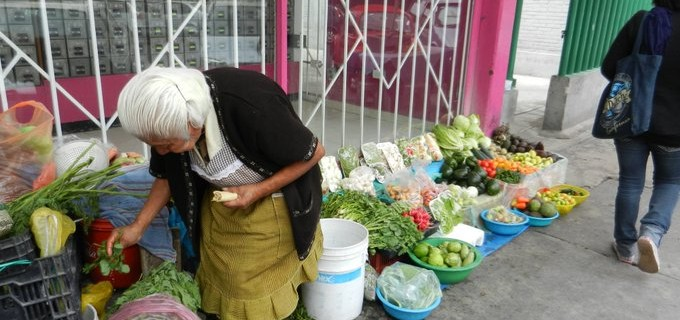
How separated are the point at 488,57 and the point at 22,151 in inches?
173

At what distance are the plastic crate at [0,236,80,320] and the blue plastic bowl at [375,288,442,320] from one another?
170cm

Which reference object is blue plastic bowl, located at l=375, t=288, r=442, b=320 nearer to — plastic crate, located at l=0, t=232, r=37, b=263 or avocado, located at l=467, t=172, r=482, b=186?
avocado, located at l=467, t=172, r=482, b=186

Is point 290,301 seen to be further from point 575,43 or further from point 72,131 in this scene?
point 575,43

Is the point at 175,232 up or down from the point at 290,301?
up

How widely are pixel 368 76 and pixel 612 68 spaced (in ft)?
6.65

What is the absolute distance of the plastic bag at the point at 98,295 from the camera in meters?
2.27

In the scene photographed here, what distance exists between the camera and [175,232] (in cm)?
261

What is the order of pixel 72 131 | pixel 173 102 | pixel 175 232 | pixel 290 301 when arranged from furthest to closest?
pixel 72 131
pixel 175 232
pixel 290 301
pixel 173 102

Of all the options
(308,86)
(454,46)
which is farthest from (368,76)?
(454,46)

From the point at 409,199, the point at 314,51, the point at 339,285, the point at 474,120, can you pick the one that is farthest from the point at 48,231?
the point at 474,120

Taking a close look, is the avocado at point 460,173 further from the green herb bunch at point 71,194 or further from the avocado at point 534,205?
the green herb bunch at point 71,194

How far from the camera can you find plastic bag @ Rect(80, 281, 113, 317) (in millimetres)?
2272

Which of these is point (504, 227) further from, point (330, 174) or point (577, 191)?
point (330, 174)

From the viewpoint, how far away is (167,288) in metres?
2.21
